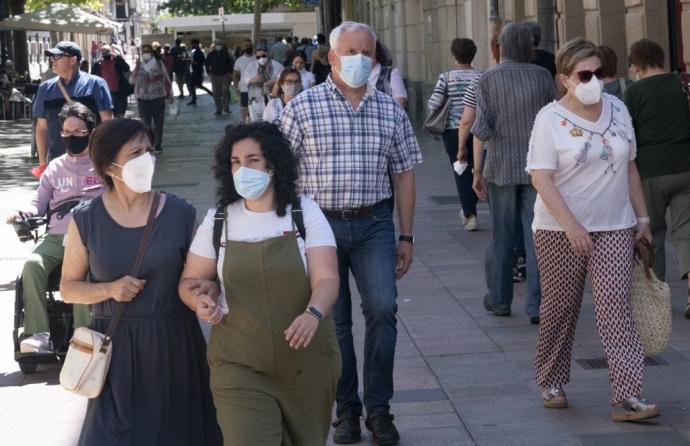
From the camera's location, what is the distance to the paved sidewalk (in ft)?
20.5

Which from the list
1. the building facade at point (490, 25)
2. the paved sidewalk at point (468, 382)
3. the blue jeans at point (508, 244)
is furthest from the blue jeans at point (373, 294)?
the building facade at point (490, 25)

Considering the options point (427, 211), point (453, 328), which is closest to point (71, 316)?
point (453, 328)

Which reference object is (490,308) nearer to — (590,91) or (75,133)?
(75,133)

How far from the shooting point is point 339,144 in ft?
19.5

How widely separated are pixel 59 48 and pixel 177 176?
8.72 metres

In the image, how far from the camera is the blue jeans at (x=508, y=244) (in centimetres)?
851

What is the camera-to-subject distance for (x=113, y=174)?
489 cm

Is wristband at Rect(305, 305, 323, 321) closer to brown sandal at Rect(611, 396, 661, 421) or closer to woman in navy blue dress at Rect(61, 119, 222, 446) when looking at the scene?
woman in navy blue dress at Rect(61, 119, 222, 446)

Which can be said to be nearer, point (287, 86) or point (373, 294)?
point (373, 294)

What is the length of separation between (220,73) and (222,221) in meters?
29.0

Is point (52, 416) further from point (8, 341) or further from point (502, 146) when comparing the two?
point (502, 146)

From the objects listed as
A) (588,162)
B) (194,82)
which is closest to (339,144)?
(588,162)

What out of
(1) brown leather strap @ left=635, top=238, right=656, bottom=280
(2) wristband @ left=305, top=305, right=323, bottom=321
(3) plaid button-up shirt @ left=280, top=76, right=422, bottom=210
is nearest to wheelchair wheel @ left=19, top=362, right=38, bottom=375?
(3) plaid button-up shirt @ left=280, top=76, right=422, bottom=210

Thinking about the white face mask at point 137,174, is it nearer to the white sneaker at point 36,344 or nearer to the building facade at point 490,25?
the white sneaker at point 36,344
